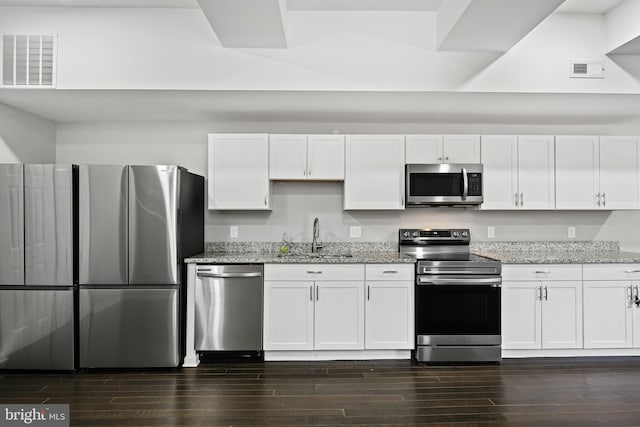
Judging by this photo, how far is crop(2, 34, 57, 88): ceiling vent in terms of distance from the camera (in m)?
3.29

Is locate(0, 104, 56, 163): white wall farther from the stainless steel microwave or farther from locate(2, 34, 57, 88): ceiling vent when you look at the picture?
the stainless steel microwave

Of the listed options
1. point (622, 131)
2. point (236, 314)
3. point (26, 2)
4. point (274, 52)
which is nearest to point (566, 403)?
point (236, 314)

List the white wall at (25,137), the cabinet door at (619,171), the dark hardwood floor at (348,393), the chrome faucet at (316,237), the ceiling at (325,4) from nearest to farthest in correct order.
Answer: the dark hardwood floor at (348,393) < the ceiling at (325,4) < the white wall at (25,137) < the cabinet door at (619,171) < the chrome faucet at (316,237)

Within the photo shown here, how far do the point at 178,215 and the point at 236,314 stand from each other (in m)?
0.97

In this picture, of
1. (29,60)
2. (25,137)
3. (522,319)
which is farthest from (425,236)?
(25,137)

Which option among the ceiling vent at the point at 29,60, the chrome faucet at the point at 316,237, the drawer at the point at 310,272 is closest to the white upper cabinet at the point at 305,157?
the chrome faucet at the point at 316,237

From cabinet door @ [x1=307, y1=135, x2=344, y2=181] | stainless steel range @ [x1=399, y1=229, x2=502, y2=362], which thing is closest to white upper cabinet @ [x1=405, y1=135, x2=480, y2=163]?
cabinet door @ [x1=307, y1=135, x2=344, y2=181]

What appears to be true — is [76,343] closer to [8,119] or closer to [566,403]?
[8,119]

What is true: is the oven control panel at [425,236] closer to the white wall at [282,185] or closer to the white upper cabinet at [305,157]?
the white wall at [282,185]

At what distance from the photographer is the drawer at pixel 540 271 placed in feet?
12.0

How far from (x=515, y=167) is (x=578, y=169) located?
0.62m

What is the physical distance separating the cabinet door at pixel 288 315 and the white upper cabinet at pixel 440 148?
1608mm

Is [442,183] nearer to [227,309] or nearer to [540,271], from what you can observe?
[540,271]

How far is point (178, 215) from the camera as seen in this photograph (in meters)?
3.47
